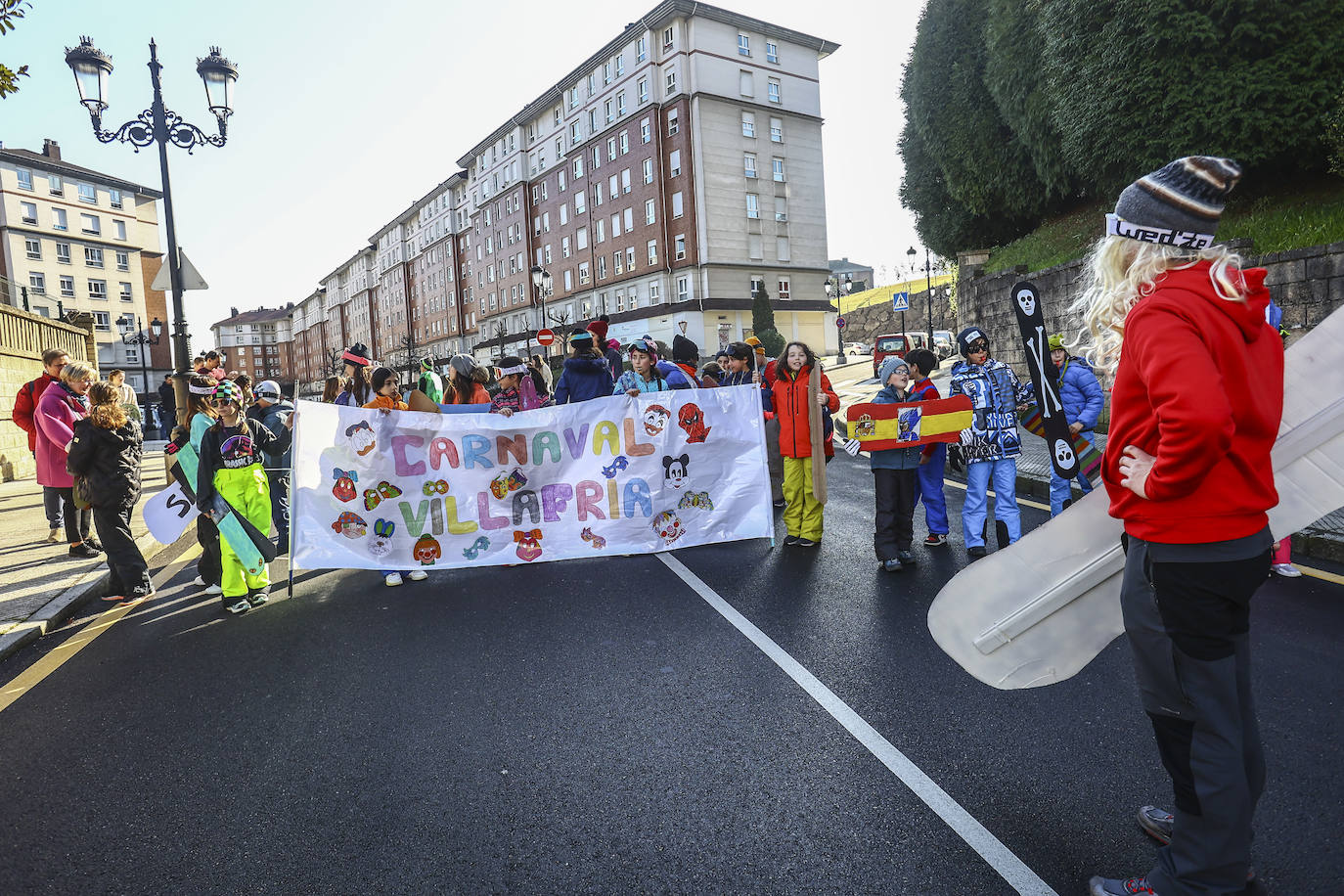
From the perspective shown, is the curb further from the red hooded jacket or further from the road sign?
the red hooded jacket

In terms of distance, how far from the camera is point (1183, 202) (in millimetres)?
2059

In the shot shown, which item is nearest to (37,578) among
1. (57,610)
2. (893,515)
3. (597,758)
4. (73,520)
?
(73,520)

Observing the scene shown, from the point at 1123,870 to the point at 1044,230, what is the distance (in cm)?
2169

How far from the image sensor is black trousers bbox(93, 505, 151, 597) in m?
6.33

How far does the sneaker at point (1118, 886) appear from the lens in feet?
7.27

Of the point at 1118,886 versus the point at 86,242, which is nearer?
the point at 1118,886

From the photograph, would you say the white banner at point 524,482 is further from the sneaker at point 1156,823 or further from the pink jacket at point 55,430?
the sneaker at point 1156,823

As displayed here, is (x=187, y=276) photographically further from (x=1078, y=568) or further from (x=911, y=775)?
(x=1078, y=568)

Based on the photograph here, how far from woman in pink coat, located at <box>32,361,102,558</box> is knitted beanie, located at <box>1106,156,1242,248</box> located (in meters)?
9.12

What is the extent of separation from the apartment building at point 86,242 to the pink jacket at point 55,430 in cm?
6024

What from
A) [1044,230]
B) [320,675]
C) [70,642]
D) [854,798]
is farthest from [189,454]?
[1044,230]

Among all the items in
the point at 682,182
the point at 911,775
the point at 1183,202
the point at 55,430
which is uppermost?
the point at 682,182

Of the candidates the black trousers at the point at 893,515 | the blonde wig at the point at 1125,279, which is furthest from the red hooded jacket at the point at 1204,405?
the black trousers at the point at 893,515

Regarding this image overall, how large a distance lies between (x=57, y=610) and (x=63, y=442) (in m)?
3.22
